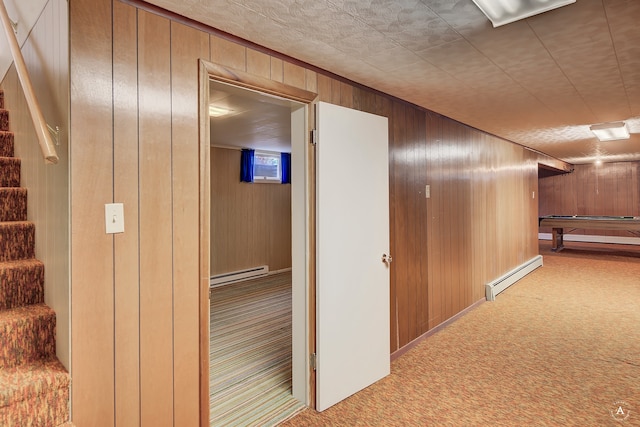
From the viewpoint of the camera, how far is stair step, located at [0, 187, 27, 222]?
83.1 inches

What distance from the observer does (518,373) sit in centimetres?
269

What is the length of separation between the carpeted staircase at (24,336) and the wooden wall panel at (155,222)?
328 mm

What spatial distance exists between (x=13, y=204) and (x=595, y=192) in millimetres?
12233

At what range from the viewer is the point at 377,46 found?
6.54 ft

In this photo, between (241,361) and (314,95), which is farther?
(241,361)

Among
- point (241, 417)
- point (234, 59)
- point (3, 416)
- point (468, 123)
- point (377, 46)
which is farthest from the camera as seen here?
point (468, 123)

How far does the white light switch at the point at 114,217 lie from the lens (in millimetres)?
1444

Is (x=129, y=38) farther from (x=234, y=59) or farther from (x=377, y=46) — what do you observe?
(x=377, y=46)

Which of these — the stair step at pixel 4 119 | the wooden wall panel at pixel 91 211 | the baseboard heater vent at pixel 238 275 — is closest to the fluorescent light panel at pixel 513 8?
the wooden wall panel at pixel 91 211

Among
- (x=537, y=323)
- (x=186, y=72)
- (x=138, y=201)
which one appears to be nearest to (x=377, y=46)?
(x=186, y=72)

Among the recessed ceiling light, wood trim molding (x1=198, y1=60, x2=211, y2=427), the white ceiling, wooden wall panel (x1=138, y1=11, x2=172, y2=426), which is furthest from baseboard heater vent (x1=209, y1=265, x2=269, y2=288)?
wooden wall panel (x1=138, y1=11, x2=172, y2=426)

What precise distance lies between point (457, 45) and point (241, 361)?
285 cm

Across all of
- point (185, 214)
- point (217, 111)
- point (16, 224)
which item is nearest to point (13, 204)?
point (16, 224)

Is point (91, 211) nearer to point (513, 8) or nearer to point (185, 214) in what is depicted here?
point (185, 214)
